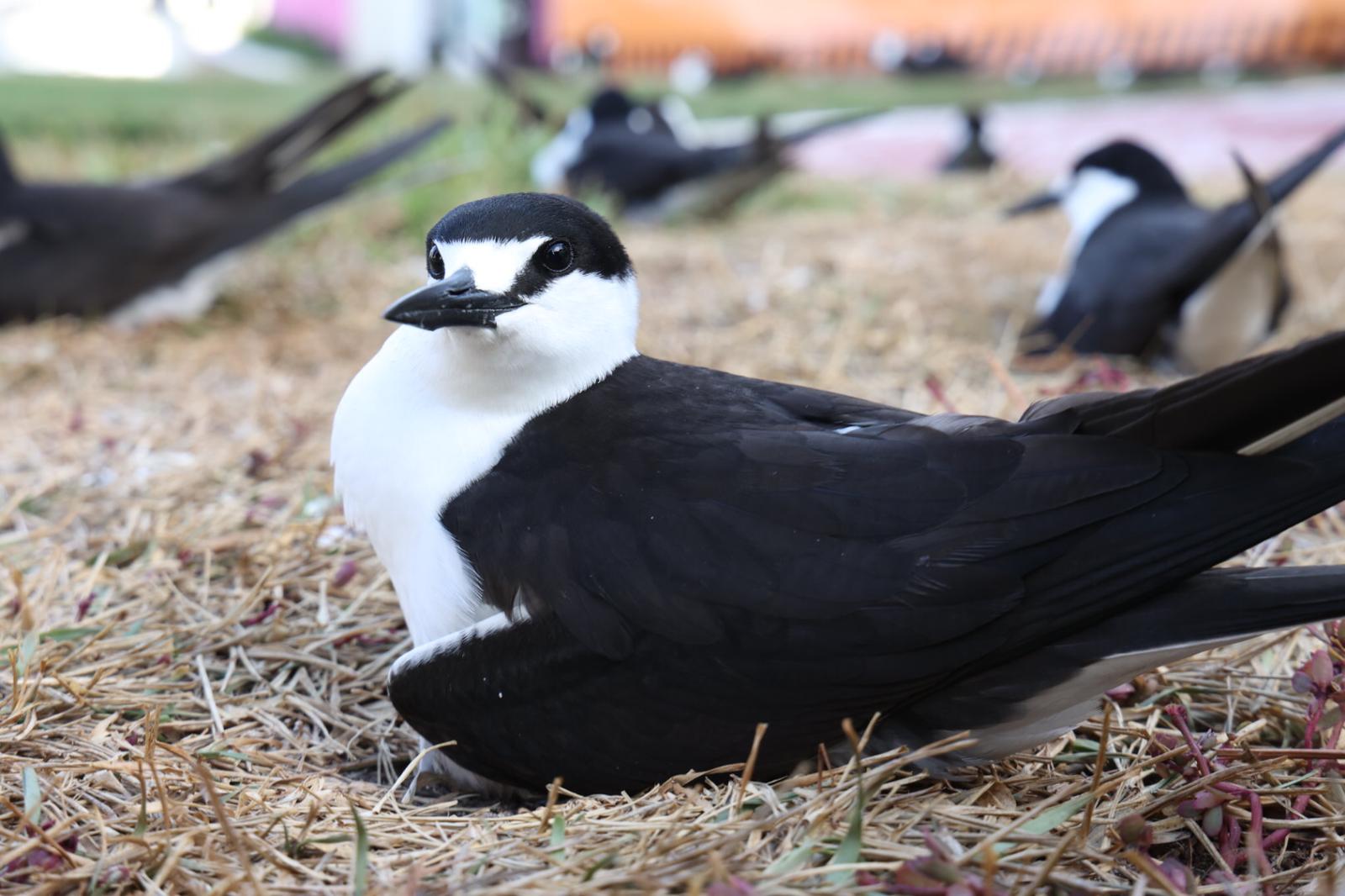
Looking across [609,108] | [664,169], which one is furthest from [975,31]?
[664,169]

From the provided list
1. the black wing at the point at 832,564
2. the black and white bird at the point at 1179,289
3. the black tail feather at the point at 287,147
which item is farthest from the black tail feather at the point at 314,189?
the black wing at the point at 832,564

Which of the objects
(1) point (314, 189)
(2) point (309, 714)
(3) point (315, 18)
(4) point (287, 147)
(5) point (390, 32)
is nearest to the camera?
(2) point (309, 714)

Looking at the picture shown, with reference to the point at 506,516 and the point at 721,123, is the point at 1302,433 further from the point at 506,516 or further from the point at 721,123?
→ the point at 721,123

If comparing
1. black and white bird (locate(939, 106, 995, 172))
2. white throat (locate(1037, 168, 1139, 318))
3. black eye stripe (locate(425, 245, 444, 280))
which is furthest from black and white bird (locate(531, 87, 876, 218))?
black eye stripe (locate(425, 245, 444, 280))

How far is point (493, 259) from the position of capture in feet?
7.02

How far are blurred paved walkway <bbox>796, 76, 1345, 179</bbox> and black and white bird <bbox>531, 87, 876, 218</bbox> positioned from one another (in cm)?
218

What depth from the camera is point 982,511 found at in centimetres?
189

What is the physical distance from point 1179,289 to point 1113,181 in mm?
1424

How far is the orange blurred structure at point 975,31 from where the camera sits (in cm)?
1446

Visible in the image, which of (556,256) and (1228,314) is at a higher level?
(556,256)

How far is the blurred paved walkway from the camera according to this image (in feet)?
33.8

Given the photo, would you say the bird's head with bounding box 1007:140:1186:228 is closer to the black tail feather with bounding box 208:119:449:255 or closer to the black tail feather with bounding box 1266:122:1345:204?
the black tail feather with bounding box 1266:122:1345:204

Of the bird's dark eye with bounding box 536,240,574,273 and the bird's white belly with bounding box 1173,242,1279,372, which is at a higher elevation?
the bird's dark eye with bounding box 536,240,574,273

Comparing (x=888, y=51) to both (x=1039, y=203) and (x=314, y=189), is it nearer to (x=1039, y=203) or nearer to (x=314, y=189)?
(x=1039, y=203)
